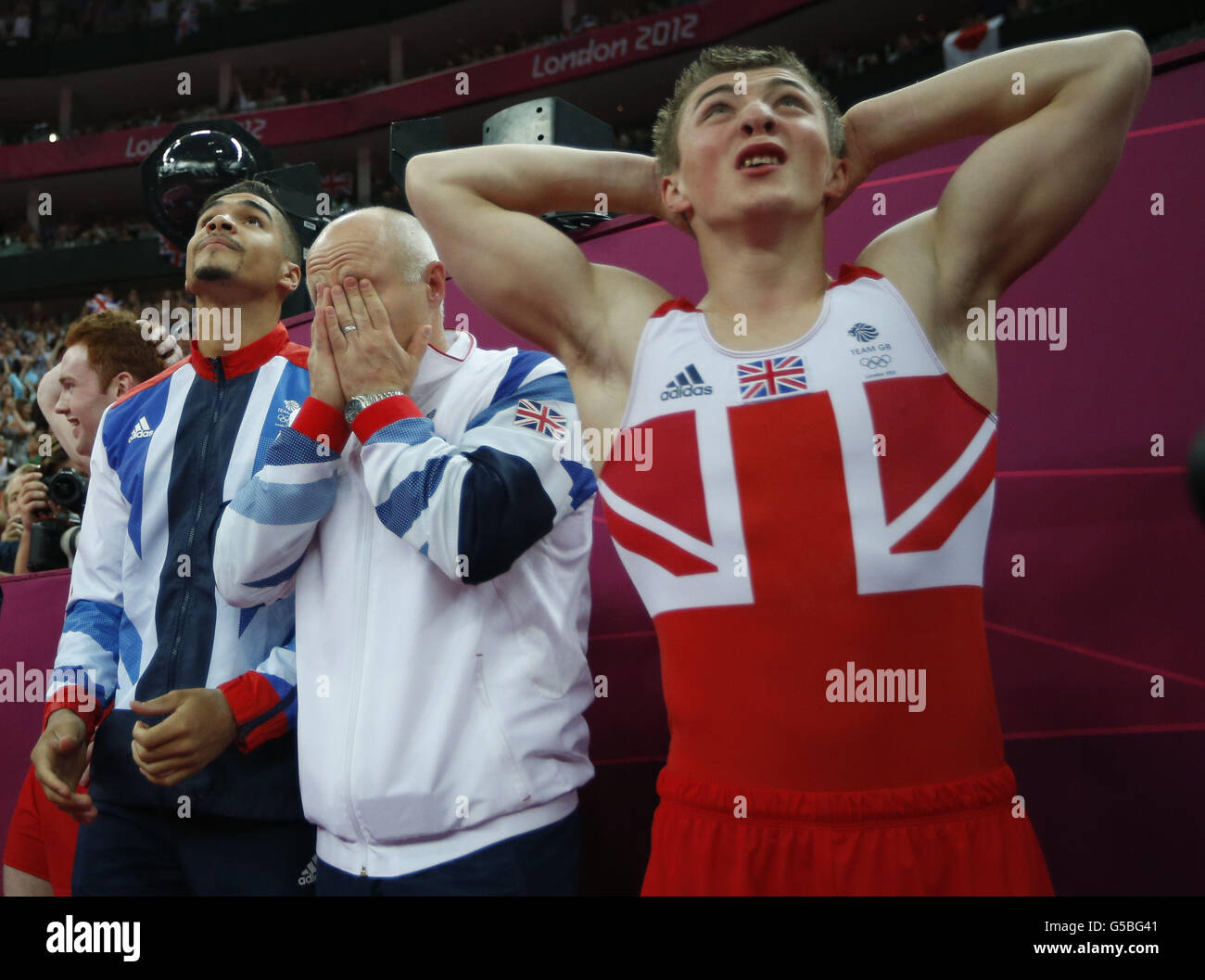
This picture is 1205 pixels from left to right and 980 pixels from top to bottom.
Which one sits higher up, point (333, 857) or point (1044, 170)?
point (1044, 170)

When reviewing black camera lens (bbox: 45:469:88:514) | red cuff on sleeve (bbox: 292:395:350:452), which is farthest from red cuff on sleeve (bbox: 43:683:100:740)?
black camera lens (bbox: 45:469:88:514)

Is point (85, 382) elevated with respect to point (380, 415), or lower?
elevated

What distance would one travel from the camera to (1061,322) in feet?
6.11

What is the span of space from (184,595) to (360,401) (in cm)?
53

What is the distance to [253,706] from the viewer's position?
160 centimetres

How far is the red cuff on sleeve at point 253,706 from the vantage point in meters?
1.59

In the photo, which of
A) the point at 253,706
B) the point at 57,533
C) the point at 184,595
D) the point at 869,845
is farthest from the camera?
the point at 57,533

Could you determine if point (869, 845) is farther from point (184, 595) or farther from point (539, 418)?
point (184, 595)

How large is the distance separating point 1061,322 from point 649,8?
44.6ft

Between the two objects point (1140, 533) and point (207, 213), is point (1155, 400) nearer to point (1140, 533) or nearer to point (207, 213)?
point (1140, 533)

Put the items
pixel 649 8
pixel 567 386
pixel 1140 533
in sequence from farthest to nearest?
pixel 649 8, pixel 1140 533, pixel 567 386

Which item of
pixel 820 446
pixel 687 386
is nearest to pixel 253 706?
pixel 687 386

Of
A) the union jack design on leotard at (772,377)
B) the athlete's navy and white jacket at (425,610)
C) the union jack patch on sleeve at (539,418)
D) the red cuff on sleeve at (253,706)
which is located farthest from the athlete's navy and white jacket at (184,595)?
the union jack design on leotard at (772,377)
